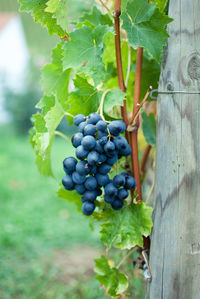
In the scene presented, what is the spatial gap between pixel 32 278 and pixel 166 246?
7.61 ft

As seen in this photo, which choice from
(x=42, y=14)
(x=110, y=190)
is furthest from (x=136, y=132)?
(x=42, y=14)

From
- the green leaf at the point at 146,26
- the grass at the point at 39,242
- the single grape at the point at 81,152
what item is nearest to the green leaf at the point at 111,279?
the single grape at the point at 81,152

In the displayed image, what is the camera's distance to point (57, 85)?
117 cm

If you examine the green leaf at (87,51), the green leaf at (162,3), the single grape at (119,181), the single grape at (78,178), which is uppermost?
the green leaf at (162,3)

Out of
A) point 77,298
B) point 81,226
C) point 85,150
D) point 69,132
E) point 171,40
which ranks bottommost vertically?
point 69,132

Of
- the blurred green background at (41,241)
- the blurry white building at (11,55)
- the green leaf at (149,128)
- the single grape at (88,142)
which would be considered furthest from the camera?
the blurry white building at (11,55)

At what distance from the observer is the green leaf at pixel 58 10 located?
927mm

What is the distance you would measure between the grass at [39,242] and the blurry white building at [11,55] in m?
5.30

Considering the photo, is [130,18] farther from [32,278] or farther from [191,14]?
[32,278]

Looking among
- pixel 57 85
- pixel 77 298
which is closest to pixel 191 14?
pixel 57 85

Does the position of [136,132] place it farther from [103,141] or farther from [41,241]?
[41,241]

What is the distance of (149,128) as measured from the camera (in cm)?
129

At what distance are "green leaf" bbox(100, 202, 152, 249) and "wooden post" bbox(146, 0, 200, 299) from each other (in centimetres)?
5

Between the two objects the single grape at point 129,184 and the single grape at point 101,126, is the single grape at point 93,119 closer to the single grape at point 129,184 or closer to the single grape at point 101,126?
the single grape at point 101,126
